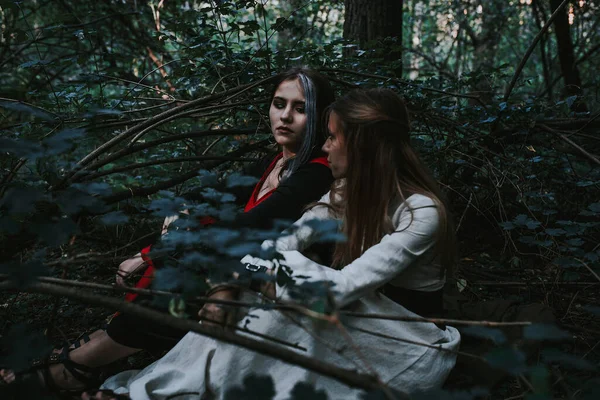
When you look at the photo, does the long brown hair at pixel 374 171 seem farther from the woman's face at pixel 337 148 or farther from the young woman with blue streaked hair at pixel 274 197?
the young woman with blue streaked hair at pixel 274 197

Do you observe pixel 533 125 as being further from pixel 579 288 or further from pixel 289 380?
pixel 289 380

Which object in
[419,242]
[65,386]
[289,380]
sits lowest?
[65,386]

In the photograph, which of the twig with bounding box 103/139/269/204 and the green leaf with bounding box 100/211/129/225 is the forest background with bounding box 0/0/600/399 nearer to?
the twig with bounding box 103/139/269/204

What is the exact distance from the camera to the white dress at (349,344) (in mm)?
1711

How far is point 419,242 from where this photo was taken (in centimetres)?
181

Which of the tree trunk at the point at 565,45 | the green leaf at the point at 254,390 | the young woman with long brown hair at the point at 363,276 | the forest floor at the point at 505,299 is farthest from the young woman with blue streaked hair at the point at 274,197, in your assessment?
the tree trunk at the point at 565,45

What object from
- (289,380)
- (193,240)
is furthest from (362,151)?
(193,240)

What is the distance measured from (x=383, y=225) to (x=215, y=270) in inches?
36.2

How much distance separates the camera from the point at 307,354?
1.70 m

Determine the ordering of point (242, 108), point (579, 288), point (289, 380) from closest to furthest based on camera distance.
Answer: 1. point (289, 380)
2. point (579, 288)
3. point (242, 108)

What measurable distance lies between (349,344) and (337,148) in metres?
0.82

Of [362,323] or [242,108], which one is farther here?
[242,108]

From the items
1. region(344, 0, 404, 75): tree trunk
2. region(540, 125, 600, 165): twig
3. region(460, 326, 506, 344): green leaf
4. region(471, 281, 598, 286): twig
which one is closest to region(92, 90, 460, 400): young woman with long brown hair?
region(460, 326, 506, 344): green leaf

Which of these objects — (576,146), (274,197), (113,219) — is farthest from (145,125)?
(576,146)
